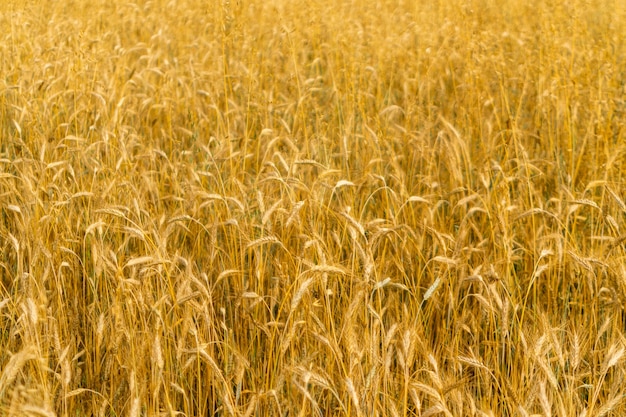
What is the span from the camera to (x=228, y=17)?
2.85m

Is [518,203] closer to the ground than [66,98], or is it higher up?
closer to the ground

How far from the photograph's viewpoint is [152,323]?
1.93 metres

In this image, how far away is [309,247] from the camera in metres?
2.14

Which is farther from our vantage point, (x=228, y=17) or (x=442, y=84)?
(x=442, y=84)

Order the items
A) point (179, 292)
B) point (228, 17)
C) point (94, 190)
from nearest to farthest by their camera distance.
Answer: point (179, 292) → point (94, 190) → point (228, 17)

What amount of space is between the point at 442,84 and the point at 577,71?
0.67 m

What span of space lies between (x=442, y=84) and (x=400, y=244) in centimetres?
166

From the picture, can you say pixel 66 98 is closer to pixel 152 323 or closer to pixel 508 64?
pixel 152 323

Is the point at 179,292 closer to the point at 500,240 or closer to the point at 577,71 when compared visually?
the point at 500,240

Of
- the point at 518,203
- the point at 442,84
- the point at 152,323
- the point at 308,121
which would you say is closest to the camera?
the point at 152,323

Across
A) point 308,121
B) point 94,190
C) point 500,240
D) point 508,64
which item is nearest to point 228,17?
point 308,121

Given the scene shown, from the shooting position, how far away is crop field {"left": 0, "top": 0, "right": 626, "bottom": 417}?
1.66 meters

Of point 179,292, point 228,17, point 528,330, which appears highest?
point 228,17

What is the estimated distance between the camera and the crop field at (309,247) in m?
1.66
